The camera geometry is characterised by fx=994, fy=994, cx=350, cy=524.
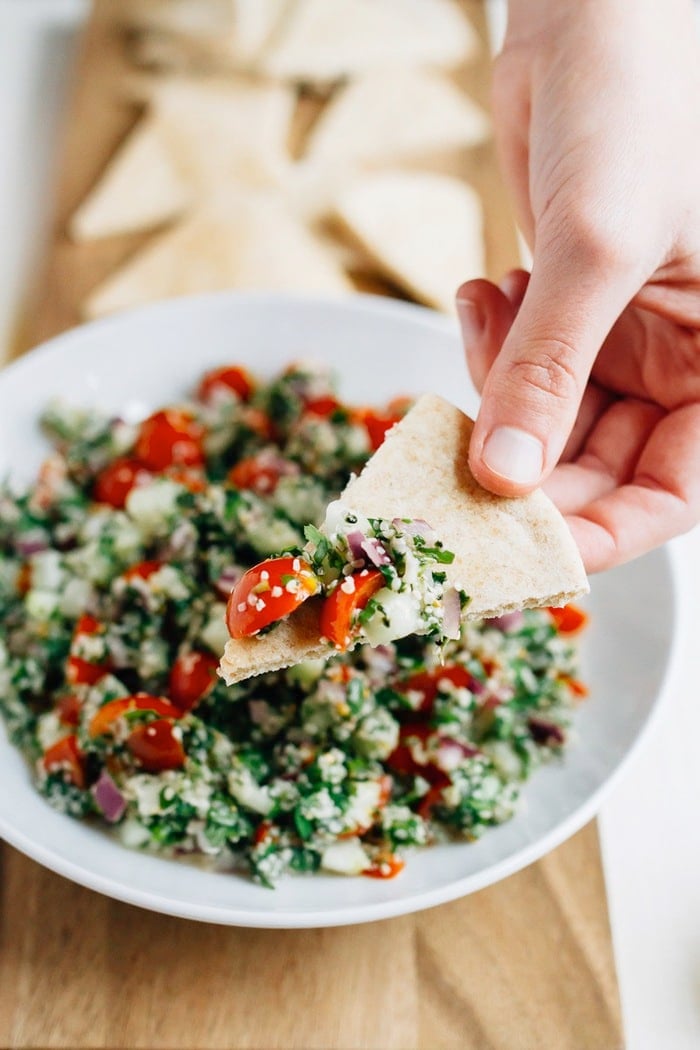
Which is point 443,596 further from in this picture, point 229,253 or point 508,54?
point 229,253

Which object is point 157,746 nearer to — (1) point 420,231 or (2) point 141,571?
(2) point 141,571

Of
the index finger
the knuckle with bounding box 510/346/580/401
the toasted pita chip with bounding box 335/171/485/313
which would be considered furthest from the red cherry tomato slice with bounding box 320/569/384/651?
the toasted pita chip with bounding box 335/171/485/313

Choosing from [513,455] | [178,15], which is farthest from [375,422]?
[178,15]

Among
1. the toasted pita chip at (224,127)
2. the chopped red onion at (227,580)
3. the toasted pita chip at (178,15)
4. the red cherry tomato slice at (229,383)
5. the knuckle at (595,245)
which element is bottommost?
the red cherry tomato slice at (229,383)

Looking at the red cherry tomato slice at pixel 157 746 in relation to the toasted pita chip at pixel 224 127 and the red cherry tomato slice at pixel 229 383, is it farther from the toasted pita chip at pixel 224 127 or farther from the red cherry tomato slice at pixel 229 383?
the toasted pita chip at pixel 224 127

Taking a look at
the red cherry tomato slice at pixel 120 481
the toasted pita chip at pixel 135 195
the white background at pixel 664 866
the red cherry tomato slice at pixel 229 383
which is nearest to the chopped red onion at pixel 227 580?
the red cherry tomato slice at pixel 120 481

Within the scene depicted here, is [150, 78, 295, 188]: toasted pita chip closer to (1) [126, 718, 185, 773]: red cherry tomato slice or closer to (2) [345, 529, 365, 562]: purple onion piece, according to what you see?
(1) [126, 718, 185, 773]: red cherry tomato slice
